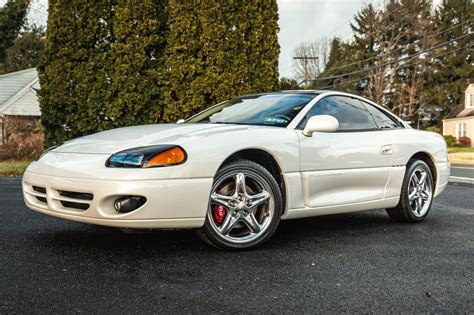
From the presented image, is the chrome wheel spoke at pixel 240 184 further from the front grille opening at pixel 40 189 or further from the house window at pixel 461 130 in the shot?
the house window at pixel 461 130

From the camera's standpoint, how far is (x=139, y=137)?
3.94 m

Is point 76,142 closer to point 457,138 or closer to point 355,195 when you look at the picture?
point 355,195

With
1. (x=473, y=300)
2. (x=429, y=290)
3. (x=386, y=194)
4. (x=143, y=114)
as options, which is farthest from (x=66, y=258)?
(x=143, y=114)

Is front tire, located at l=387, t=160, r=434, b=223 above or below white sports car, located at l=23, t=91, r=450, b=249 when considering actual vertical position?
below

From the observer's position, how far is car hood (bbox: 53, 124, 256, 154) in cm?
377

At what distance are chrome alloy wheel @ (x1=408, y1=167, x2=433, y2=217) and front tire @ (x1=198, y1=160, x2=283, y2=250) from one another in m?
1.98

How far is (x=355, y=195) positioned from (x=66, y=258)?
8.46 ft

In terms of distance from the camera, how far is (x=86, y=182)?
3561 mm

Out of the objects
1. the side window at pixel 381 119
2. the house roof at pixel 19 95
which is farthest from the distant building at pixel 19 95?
the side window at pixel 381 119

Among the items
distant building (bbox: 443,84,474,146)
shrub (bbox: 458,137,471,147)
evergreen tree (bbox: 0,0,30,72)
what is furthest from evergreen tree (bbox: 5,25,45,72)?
distant building (bbox: 443,84,474,146)

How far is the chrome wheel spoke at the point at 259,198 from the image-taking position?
4.03 meters

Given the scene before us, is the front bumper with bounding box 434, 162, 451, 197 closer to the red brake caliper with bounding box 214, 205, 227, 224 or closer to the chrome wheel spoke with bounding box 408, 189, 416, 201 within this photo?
the chrome wheel spoke with bounding box 408, 189, 416, 201

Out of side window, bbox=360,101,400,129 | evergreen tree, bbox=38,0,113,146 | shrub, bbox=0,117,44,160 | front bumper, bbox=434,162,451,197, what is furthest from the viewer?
shrub, bbox=0,117,44,160

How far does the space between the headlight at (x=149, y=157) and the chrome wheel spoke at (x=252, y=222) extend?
0.74 metres
